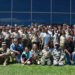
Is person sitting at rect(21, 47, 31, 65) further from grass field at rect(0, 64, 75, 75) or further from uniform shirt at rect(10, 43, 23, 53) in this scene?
uniform shirt at rect(10, 43, 23, 53)

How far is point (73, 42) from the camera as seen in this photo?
12.1 metres

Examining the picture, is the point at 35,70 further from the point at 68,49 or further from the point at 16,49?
the point at 16,49

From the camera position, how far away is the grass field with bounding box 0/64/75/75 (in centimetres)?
941

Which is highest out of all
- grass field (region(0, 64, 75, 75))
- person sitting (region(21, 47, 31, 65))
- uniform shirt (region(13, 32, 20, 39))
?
uniform shirt (region(13, 32, 20, 39))

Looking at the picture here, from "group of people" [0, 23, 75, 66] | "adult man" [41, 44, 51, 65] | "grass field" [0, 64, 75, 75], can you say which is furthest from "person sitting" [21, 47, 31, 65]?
"adult man" [41, 44, 51, 65]

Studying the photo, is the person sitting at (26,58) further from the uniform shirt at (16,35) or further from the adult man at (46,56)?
the uniform shirt at (16,35)

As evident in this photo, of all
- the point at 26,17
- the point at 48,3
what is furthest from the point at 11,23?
the point at 48,3

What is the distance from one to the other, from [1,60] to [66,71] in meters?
3.41

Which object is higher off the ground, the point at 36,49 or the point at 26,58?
the point at 36,49

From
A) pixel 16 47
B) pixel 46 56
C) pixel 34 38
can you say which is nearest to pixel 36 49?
pixel 46 56

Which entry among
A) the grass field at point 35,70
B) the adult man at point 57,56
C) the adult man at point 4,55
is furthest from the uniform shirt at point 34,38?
the grass field at point 35,70

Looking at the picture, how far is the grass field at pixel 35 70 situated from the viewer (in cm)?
941

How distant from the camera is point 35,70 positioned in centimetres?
995

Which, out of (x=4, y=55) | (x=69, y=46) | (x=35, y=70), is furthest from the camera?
(x=69, y=46)
